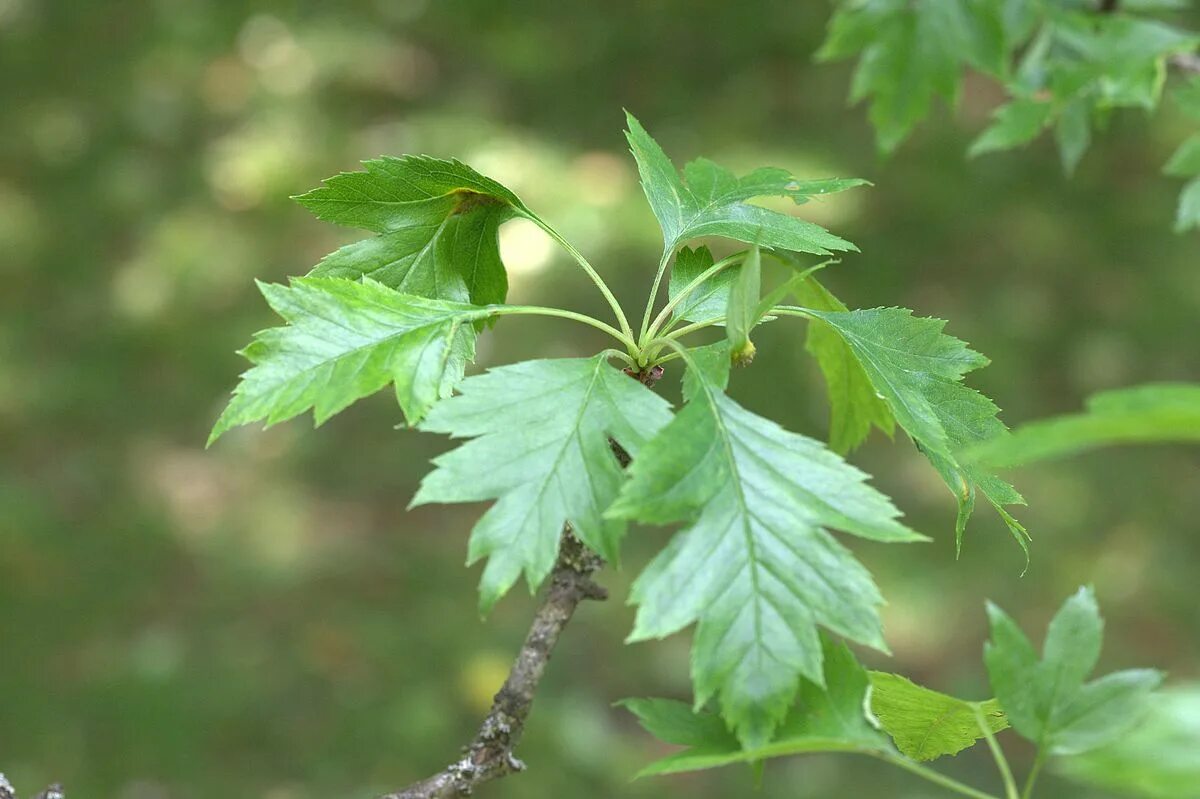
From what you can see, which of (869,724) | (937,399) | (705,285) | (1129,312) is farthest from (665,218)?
(1129,312)

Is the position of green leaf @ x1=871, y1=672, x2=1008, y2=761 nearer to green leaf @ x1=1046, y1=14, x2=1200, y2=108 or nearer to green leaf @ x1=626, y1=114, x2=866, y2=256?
green leaf @ x1=626, y1=114, x2=866, y2=256

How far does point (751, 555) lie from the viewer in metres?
0.78

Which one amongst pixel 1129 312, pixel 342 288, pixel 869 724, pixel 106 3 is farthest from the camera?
pixel 106 3

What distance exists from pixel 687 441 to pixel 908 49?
1235 millimetres

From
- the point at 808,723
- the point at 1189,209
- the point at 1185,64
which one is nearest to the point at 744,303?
the point at 808,723

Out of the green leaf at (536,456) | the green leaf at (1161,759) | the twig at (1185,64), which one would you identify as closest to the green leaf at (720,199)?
the green leaf at (536,456)

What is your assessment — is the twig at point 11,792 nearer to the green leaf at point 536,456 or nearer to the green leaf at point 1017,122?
the green leaf at point 536,456

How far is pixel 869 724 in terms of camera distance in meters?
0.77

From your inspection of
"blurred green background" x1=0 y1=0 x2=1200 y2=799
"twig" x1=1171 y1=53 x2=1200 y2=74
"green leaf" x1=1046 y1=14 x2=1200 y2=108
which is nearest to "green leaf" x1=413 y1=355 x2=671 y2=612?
"green leaf" x1=1046 y1=14 x2=1200 y2=108

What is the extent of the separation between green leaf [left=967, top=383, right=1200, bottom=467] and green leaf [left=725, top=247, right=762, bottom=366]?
28 cm

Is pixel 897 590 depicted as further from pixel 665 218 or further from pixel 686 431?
pixel 686 431

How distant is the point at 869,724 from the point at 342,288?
503mm

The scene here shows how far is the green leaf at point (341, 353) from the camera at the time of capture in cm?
88

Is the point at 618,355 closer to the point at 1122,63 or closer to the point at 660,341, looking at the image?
the point at 660,341
